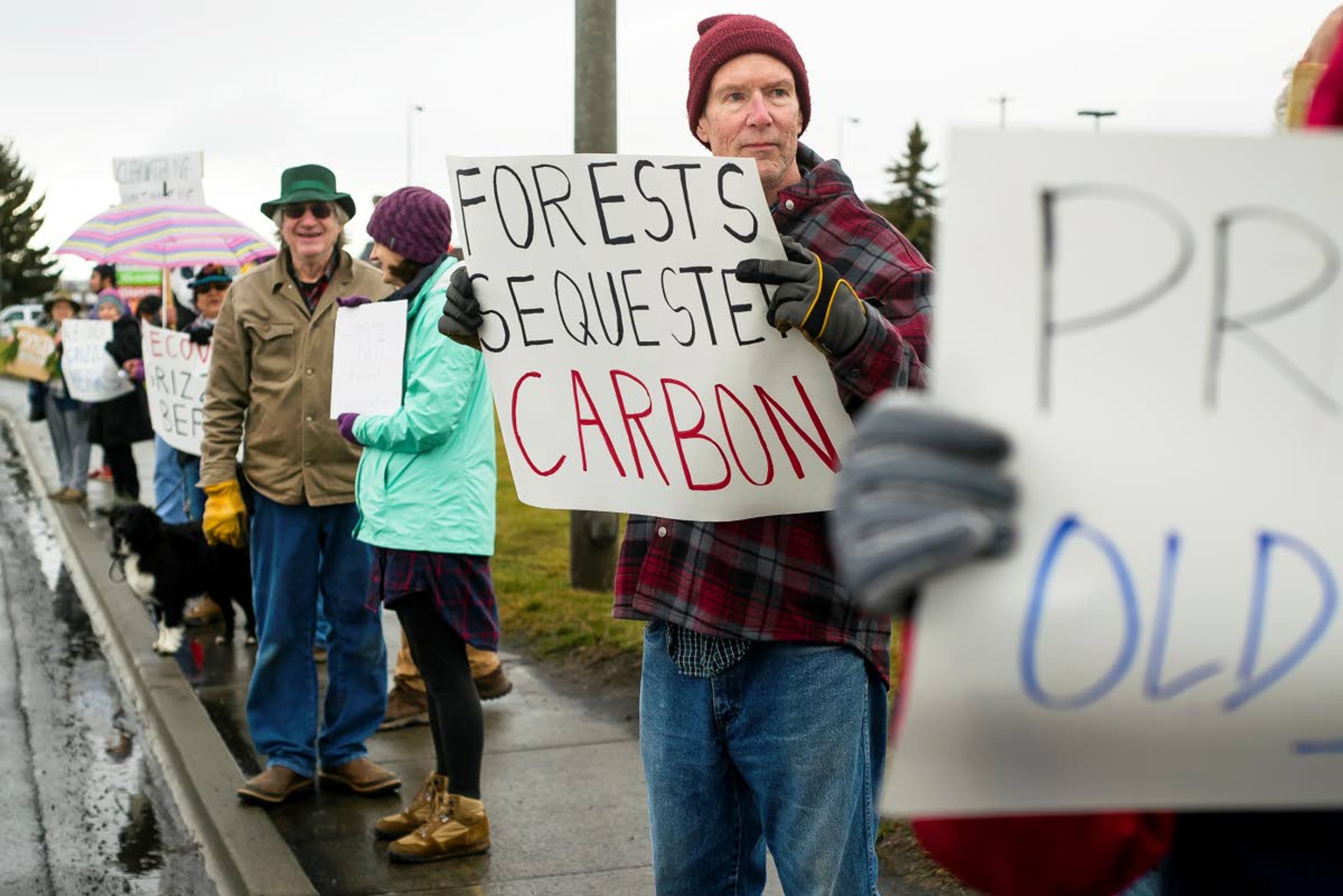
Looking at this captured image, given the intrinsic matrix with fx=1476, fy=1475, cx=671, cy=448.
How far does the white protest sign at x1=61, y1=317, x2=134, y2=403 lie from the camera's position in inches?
472

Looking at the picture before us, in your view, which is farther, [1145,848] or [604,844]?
[604,844]

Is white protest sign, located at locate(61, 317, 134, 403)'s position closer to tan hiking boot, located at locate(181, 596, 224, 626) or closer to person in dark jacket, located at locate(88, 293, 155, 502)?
person in dark jacket, located at locate(88, 293, 155, 502)

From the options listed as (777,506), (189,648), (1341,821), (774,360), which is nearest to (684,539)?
(777,506)

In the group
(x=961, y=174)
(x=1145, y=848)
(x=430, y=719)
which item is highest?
(x=961, y=174)

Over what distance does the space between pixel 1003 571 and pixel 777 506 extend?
1.44 m

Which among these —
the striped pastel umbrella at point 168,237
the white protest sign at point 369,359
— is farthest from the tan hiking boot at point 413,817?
the striped pastel umbrella at point 168,237

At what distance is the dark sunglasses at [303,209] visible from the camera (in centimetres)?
513

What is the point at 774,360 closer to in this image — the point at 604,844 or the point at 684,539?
the point at 684,539

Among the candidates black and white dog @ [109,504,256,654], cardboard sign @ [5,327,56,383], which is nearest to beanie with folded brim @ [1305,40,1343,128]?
black and white dog @ [109,504,256,654]

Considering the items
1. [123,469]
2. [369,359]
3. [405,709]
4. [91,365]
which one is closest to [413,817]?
[369,359]

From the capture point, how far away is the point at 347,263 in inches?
209

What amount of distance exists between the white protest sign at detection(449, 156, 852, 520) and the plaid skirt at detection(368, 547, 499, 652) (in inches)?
62.3

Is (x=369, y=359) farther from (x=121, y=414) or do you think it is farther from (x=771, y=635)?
(x=121, y=414)

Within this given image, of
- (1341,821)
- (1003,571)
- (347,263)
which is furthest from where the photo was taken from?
(347,263)
